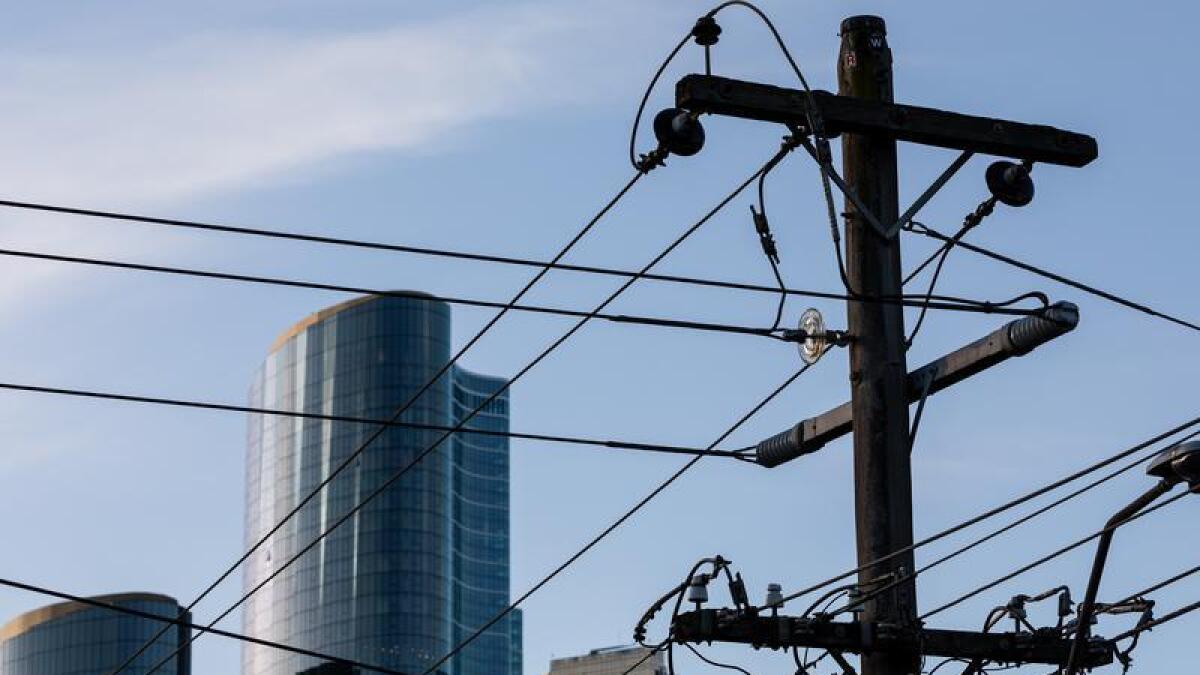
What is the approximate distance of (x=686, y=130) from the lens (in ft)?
60.4

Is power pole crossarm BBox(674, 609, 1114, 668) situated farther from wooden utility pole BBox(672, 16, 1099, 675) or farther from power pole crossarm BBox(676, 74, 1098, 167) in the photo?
power pole crossarm BBox(676, 74, 1098, 167)

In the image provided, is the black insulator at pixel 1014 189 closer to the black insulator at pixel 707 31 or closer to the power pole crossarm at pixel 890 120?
the power pole crossarm at pixel 890 120

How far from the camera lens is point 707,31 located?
63.7 ft

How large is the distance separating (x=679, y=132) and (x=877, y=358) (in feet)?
7.15

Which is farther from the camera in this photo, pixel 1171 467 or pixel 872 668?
pixel 872 668

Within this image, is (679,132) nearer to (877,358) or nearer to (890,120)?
(890,120)

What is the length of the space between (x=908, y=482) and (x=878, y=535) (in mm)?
471

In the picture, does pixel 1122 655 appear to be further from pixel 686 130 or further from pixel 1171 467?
pixel 686 130

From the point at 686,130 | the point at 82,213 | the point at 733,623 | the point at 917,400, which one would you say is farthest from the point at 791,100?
the point at 82,213

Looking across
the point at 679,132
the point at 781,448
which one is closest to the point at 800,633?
the point at 781,448

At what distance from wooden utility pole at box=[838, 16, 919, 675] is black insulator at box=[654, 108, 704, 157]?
4.22ft

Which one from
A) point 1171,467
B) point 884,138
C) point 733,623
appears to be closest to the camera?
point 1171,467

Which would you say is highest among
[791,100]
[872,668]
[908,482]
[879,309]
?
[791,100]

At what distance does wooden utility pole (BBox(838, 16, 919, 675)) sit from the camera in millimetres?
18078
